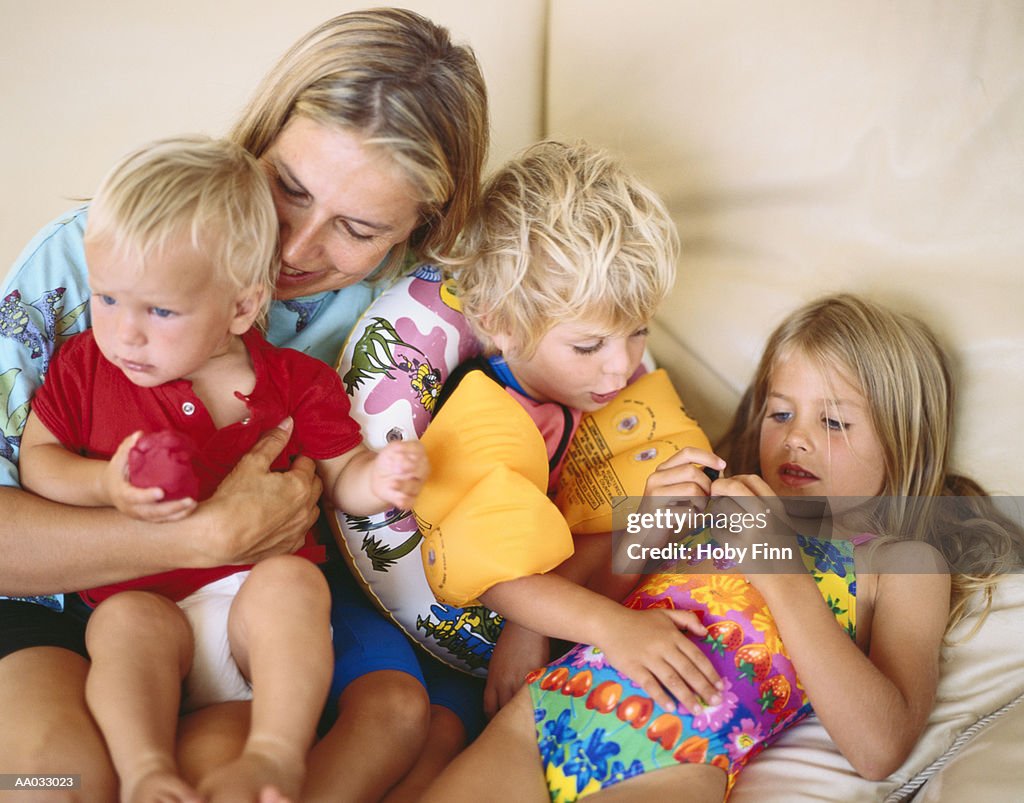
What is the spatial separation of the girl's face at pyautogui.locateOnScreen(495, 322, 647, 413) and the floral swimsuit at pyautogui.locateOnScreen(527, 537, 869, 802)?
1.05 ft

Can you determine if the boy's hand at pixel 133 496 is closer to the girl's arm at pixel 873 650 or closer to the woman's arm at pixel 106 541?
the woman's arm at pixel 106 541

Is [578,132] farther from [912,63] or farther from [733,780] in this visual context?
[733,780]

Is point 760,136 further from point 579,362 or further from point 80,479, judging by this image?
point 80,479

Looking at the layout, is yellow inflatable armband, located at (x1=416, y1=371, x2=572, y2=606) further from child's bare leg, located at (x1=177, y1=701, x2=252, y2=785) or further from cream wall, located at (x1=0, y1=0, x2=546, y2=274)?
cream wall, located at (x1=0, y1=0, x2=546, y2=274)

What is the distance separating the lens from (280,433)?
1207 mm

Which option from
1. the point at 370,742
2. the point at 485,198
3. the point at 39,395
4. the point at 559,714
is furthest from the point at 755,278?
the point at 39,395

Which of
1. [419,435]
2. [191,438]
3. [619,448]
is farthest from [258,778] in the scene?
[619,448]

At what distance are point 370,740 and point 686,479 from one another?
21.9 inches

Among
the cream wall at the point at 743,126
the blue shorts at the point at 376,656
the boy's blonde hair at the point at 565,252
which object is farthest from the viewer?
the cream wall at the point at 743,126

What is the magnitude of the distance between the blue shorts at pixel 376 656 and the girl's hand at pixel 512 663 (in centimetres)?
5

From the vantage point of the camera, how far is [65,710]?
0.98m

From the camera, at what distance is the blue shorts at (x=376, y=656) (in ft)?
4.07

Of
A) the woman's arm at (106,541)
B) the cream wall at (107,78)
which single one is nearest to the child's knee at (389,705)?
the woman's arm at (106,541)

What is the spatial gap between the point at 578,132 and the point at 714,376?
56 cm
